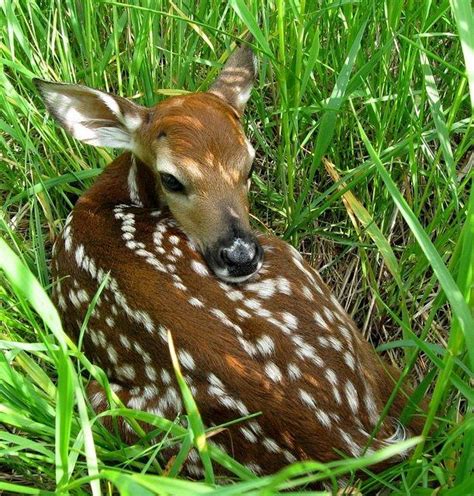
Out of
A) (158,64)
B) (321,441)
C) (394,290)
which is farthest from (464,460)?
(158,64)

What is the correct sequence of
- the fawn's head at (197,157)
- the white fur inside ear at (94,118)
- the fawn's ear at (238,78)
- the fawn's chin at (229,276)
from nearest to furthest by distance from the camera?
the fawn's chin at (229,276), the fawn's head at (197,157), the white fur inside ear at (94,118), the fawn's ear at (238,78)

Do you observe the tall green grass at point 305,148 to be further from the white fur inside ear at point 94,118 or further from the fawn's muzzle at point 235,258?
the fawn's muzzle at point 235,258

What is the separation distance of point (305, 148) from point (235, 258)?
866 mm

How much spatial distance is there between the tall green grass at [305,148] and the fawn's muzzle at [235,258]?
0.36 metres

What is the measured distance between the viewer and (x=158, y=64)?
3.12 m

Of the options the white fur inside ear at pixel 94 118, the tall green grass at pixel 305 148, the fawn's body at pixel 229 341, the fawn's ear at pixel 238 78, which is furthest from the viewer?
the fawn's ear at pixel 238 78

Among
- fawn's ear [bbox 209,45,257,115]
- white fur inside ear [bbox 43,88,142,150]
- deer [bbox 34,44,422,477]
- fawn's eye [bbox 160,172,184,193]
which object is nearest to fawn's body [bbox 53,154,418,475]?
deer [bbox 34,44,422,477]

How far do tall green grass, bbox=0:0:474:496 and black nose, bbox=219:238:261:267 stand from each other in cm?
37

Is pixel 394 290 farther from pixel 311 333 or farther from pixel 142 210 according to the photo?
pixel 142 210

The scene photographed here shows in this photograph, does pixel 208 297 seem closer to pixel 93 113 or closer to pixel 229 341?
pixel 229 341

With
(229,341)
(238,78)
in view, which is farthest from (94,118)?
(229,341)

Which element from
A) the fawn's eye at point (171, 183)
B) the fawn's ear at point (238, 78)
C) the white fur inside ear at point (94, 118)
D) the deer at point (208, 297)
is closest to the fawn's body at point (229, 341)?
the deer at point (208, 297)

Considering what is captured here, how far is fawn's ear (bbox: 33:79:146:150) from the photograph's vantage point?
260 cm

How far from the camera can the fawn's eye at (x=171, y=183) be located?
8.28 ft
